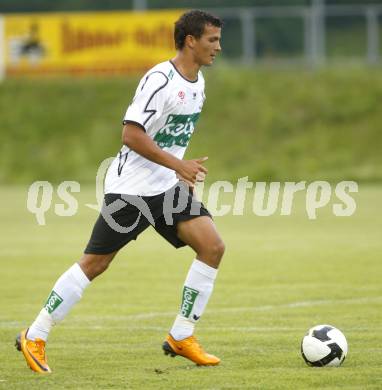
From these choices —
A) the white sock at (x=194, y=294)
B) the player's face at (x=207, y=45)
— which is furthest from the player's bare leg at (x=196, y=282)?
the player's face at (x=207, y=45)

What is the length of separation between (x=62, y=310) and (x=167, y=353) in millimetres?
840

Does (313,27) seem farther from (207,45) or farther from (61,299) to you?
(61,299)

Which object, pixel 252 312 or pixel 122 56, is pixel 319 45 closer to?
pixel 122 56

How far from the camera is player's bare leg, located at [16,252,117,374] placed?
7.83 m

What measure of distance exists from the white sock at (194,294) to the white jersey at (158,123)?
628 mm

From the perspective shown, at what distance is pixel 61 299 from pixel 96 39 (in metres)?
30.0

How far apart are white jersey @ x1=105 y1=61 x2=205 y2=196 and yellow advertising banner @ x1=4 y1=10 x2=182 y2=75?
2828 centimetres

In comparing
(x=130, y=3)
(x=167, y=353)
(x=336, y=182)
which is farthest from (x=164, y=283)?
(x=130, y=3)

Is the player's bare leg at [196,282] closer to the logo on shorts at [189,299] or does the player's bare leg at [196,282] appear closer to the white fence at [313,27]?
the logo on shorts at [189,299]

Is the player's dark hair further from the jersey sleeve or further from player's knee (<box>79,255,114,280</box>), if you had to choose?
player's knee (<box>79,255,114,280</box>)

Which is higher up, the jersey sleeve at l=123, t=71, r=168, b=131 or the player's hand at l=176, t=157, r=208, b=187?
the jersey sleeve at l=123, t=71, r=168, b=131

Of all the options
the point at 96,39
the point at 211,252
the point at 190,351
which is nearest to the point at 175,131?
the point at 211,252

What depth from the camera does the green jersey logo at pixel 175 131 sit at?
7996 millimetres

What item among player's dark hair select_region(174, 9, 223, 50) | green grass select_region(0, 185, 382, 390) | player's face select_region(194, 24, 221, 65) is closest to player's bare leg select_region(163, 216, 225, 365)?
green grass select_region(0, 185, 382, 390)
